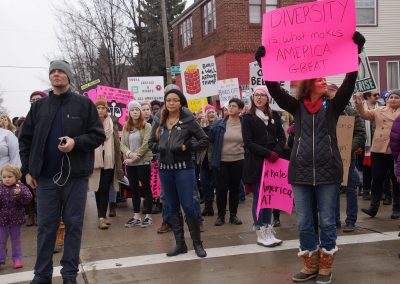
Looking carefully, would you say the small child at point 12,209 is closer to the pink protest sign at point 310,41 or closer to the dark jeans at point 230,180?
the dark jeans at point 230,180

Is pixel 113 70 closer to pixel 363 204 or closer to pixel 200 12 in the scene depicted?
pixel 200 12

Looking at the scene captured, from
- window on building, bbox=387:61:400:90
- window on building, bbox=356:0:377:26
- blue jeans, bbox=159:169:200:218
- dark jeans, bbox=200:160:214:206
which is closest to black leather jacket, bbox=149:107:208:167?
blue jeans, bbox=159:169:200:218

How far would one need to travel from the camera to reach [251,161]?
600 cm

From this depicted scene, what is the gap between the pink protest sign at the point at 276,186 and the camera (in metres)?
5.88

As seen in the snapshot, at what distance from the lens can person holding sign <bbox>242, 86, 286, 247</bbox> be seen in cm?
591

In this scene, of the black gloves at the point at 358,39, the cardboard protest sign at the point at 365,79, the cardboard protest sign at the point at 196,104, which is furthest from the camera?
the cardboard protest sign at the point at 196,104

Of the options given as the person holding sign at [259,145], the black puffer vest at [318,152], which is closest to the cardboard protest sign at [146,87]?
the person holding sign at [259,145]

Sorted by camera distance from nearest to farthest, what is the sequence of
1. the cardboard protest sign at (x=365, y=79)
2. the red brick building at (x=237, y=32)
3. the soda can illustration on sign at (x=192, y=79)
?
the cardboard protest sign at (x=365, y=79)
the soda can illustration on sign at (x=192, y=79)
the red brick building at (x=237, y=32)

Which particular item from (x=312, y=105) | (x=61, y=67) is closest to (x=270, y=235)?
(x=312, y=105)

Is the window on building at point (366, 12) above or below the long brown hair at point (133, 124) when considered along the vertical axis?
above

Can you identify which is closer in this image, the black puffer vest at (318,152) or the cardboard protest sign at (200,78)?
the black puffer vest at (318,152)

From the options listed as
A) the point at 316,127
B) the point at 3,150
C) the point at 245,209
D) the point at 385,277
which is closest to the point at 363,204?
the point at 245,209

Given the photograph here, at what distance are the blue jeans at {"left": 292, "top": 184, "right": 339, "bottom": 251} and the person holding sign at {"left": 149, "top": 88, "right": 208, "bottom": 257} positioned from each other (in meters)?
1.43

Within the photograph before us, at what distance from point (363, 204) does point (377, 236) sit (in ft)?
7.98
